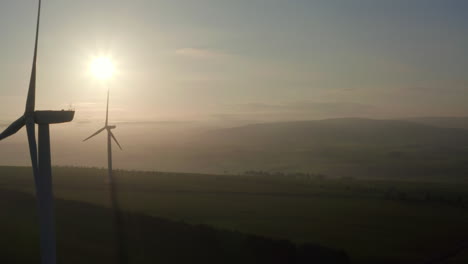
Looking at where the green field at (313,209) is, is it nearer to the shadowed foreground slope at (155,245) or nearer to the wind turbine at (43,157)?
the shadowed foreground slope at (155,245)

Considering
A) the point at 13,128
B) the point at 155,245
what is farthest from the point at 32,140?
the point at 155,245

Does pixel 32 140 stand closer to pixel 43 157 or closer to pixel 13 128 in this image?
pixel 13 128

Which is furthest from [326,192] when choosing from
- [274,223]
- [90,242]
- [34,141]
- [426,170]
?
[426,170]

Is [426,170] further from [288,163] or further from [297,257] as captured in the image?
[297,257]

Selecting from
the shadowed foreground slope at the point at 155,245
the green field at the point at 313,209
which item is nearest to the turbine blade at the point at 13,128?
the shadowed foreground slope at the point at 155,245

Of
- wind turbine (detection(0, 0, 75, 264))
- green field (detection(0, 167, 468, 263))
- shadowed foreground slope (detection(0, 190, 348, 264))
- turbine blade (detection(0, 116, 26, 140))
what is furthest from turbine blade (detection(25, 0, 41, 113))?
green field (detection(0, 167, 468, 263))

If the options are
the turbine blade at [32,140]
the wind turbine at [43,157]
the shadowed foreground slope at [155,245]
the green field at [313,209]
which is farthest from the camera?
the green field at [313,209]

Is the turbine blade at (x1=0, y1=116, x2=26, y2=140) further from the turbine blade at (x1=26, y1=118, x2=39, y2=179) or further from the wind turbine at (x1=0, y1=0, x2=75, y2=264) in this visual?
the turbine blade at (x1=26, y1=118, x2=39, y2=179)
